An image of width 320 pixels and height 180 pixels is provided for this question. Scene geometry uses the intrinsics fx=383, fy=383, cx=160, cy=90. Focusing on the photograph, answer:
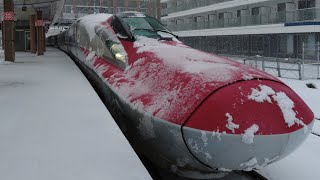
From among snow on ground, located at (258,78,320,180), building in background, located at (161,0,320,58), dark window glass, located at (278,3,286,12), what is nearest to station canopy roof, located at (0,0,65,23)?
building in background, located at (161,0,320,58)

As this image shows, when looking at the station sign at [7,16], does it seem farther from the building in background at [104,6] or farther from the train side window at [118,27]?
the building in background at [104,6]

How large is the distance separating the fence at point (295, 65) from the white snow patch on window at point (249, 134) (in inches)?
710

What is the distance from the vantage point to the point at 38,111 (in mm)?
5566

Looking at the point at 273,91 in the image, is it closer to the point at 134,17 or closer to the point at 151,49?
the point at 151,49

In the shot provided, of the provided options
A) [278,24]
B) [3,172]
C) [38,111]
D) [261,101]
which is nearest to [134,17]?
[38,111]

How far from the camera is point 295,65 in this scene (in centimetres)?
2930

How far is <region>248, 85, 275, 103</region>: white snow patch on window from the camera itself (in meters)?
3.92

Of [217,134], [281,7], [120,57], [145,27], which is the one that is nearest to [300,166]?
[217,134]

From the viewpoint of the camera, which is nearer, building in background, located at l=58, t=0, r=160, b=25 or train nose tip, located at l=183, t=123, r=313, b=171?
train nose tip, located at l=183, t=123, r=313, b=171

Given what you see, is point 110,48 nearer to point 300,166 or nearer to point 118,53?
point 118,53

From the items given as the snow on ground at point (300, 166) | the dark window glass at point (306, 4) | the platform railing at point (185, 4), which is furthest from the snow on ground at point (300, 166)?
the platform railing at point (185, 4)

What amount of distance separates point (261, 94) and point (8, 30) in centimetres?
1495

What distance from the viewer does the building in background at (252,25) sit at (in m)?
30.1

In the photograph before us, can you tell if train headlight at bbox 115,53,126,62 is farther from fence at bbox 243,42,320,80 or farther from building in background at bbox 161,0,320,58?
building in background at bbox 161,0,320,58
